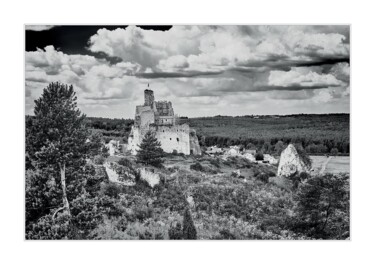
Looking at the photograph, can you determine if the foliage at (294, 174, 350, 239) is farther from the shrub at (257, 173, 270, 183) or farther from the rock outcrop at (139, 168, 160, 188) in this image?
the rock outcrop at (139, 168, 160, 188)

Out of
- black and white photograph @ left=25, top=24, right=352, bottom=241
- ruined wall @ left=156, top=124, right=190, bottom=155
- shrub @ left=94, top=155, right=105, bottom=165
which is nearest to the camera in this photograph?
black and white photograph @ left=25, top=24, right=352, bottom=241

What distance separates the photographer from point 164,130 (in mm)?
8516

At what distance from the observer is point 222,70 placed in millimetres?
8086

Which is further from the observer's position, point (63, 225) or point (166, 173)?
point (166, 173)

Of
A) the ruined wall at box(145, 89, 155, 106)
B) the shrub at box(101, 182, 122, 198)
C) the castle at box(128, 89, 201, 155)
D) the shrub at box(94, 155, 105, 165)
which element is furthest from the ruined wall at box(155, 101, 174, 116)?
the shrub at box(101, 182, 122, 198)

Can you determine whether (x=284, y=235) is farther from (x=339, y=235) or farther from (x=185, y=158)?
(x=185, y=158)

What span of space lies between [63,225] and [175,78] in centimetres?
366

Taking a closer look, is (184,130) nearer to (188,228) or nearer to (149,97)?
(149,97)

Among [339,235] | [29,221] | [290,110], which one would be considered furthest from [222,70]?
[29,221]

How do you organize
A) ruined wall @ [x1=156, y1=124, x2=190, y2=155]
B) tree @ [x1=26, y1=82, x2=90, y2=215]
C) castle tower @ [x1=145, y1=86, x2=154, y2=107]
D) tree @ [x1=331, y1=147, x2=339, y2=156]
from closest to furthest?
tree @ [x1=26, y1=82, x2=90, y2=215]
tree @ [x1=331, y1=147, x2=339, y2=156]
castle tower @ [x1=145, y1=86, x2=154, y2=107]
ruined wall @ [x1=156, y1=124, x2=190, y2=155]

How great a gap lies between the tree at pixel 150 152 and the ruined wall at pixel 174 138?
12cm

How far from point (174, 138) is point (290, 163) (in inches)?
99.8

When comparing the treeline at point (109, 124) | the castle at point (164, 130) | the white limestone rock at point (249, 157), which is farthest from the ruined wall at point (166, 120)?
the white limestone rock at point (249, 157)

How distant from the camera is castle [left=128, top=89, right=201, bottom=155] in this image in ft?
27.3
